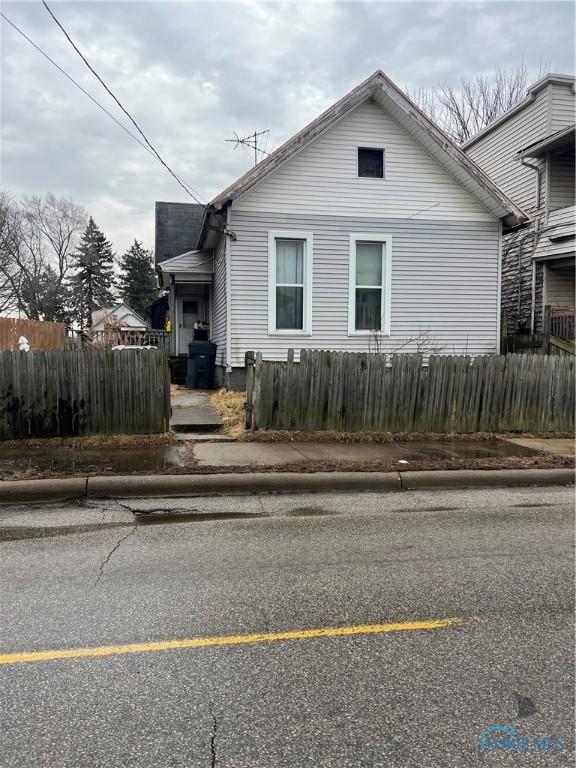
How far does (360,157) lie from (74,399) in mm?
8706

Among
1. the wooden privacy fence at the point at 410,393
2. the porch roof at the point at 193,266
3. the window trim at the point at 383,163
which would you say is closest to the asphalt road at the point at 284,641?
the wooden privacy fence at the point at 410,393

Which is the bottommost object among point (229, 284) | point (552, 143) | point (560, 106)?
point (229, 284)

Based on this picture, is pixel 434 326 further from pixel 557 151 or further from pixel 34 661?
pixel 34 661

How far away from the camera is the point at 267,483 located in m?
6.55

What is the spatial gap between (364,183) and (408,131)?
1599mm

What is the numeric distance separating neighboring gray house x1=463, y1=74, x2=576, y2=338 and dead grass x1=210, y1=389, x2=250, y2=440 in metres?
9.80

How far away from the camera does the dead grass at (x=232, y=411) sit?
29.8 ft

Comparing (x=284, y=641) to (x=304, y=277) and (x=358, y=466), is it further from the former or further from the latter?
(x=304, y=277)

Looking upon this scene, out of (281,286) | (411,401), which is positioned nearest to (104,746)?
(411,401)

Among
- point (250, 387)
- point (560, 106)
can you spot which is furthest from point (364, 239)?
point (560, 106)

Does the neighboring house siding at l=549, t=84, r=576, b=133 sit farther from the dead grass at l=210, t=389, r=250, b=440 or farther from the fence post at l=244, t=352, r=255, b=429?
the fence post at l=244, t=352, r=255, b=429

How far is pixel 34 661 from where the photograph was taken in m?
2.90

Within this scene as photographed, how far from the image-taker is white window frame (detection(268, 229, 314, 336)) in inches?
487

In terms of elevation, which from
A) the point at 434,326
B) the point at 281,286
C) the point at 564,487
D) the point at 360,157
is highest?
the point at 360,157
